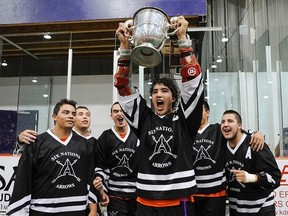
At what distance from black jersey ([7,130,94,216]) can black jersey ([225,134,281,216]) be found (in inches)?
41.8

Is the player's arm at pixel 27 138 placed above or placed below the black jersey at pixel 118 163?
above

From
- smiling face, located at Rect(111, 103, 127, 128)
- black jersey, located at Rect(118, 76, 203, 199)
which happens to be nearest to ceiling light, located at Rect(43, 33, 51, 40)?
smiling face, located at Rect(111, 103, 127, 128)

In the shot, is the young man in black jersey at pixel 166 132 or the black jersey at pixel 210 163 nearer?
the young man in black jersey at pixel 166 132

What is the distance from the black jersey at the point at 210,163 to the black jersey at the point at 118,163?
50cm

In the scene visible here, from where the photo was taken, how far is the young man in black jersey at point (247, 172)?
2.17m

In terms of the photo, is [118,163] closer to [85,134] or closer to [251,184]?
[85,134]

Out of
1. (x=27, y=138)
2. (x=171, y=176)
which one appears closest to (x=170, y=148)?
(x=171, y=176)

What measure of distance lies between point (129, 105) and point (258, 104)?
102 inches

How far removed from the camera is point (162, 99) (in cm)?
183

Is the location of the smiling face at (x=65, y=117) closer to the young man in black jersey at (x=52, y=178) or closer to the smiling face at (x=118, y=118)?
the young man in black jersey at (x=52, y=178)

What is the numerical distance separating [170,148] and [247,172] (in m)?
0.79

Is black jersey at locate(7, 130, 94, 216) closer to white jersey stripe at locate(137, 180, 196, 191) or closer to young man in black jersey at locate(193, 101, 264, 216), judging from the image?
white jersey stripe at locate(137, 180, 196, 191)

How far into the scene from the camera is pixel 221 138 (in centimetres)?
252

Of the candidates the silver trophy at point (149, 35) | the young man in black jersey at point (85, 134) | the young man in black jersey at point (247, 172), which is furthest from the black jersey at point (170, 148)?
the young man in black jersey at point (85, 134)
